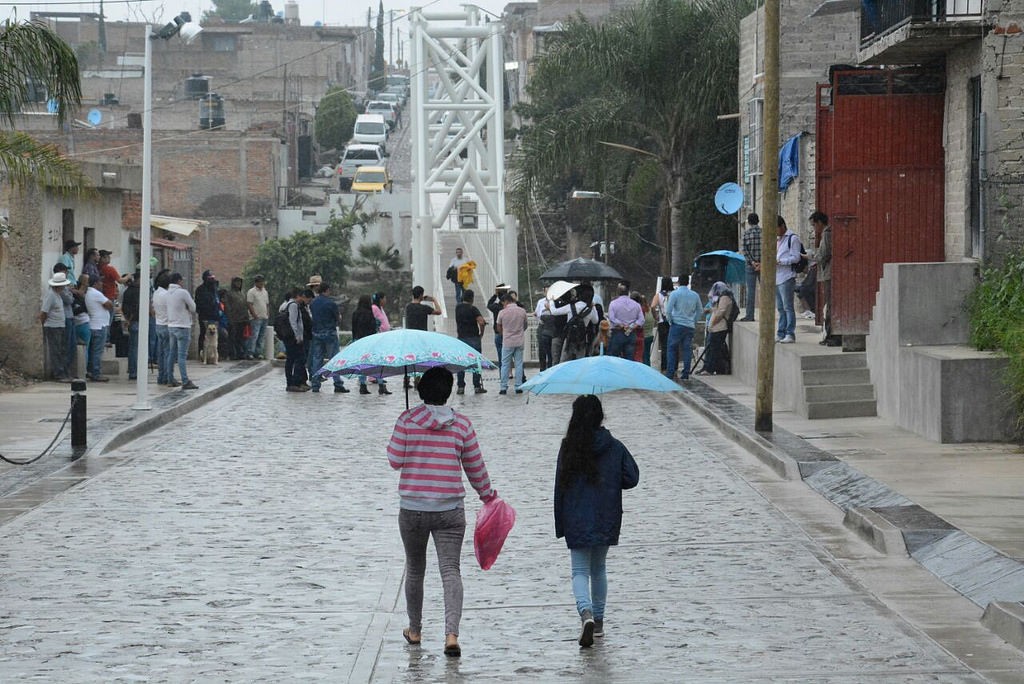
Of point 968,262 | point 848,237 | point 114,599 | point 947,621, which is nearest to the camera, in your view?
point 947,621

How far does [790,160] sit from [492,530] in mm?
27158

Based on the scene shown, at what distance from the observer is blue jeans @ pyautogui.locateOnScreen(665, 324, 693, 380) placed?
2789 centimetres

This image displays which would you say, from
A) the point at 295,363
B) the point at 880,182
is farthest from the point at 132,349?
the point at 880,182

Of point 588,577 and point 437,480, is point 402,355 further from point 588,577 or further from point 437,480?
point 588,577

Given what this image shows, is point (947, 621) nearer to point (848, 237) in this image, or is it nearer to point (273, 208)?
point (848, 237)

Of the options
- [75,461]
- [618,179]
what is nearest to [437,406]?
[75,461]

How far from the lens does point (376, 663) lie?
855cm

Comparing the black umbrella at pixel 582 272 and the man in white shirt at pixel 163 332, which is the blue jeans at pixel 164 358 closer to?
the man in white shirt at pixel 163 332

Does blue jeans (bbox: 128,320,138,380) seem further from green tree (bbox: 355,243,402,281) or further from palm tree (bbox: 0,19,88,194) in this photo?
green tree (bbox: 355,243,402,281)

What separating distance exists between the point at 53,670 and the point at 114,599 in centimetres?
191

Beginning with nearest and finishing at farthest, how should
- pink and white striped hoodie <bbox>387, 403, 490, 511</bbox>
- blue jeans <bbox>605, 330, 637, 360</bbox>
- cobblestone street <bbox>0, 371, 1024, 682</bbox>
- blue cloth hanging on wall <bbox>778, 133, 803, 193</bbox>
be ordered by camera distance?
cobblestone street <bbox>0, 371, 1024, 682</bbox>, pink and white striped hoodie <bbox>387, 403, 490, 511</bbox>, blue jeans <bbox>605, 330, 637, 360</bbox>, blue cloth hanging on wall <bbox>778, 133, 803, 193</bbox>

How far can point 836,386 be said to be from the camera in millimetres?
21219

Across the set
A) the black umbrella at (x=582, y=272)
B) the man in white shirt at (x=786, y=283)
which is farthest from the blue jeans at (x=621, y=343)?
the black umbrella at (x=582, y=272)

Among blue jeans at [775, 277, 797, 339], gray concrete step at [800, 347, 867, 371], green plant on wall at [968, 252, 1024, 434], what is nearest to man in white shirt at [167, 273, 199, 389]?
blue jeans at [775, 277, 797, 339]
